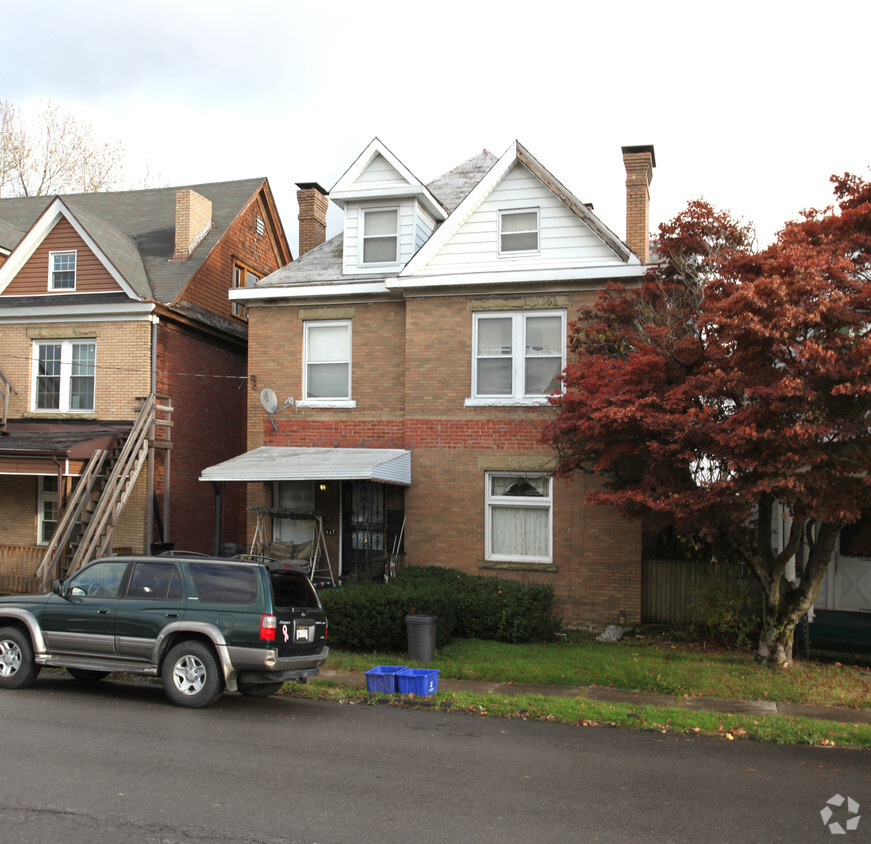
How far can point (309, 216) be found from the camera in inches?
874

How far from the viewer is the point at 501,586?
609 inches

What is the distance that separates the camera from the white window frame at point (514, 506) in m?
17.0

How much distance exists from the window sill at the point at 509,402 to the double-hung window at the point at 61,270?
10.3 m

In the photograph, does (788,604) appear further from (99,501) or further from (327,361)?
(99,501)

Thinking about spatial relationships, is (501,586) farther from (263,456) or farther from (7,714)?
(7,714)

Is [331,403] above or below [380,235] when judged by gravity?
below

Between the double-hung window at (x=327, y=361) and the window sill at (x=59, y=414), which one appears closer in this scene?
the double-hung window at (x=327, y=361)

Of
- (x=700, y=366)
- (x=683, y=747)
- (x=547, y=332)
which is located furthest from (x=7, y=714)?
(x=547, y=332)

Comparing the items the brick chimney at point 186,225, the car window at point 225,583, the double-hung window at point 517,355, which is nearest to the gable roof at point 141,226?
the brick chimney at point 186,225

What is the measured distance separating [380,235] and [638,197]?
18.0 feet

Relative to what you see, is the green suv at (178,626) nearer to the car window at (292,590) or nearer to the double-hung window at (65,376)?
the car window at (292,590)

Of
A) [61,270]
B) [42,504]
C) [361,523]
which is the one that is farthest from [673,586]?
[61,270]

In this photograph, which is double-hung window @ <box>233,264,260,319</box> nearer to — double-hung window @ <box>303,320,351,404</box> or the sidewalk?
double-hung window @ <box>303,320,351,404</box>

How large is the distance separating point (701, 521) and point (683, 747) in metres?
4.13
